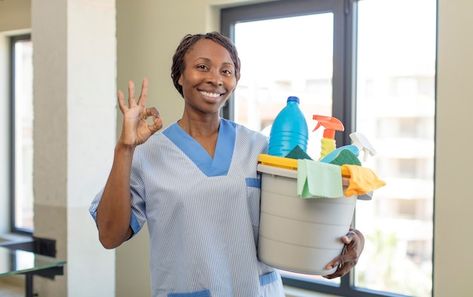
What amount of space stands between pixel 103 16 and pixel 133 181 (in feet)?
5.79

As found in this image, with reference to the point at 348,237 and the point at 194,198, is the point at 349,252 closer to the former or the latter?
the point at 348,237

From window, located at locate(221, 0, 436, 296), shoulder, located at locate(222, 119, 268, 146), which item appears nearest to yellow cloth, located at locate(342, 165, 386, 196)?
shoulder, located at locate(222, 119, 268, 146)

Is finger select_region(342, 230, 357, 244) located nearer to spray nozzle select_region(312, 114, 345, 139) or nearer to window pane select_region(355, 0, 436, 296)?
spray nozzle select_region(312, 114, 345, 139)

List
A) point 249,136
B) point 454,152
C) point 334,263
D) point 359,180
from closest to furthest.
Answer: point 359,180
point 334,263
point 249,136
point 454,152

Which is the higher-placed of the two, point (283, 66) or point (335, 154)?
point (283, 66)

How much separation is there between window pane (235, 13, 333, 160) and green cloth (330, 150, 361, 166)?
51.2 inches

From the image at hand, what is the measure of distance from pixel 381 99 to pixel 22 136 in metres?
2.71

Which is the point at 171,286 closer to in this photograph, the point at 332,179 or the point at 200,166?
the point at 200,166

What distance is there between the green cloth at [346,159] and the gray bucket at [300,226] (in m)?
0.07

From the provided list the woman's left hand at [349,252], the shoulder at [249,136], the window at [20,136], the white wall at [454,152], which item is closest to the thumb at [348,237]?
the woman's left hand at [349,252]

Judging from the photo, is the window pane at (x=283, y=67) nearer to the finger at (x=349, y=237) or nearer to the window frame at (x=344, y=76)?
the window frame at (x=344, y=76)

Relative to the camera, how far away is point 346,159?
39.2 inches

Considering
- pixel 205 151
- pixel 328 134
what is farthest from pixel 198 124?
pixel 328 134

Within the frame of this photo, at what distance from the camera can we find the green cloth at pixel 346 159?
0.99 metres
